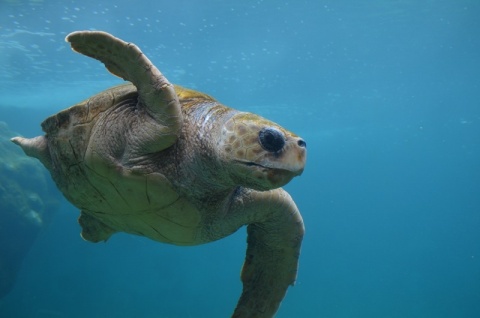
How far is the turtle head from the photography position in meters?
2.33

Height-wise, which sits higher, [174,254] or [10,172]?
[10,172]

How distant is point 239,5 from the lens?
14.6m

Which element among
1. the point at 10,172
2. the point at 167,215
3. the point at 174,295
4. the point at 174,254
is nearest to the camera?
the point at 167,215

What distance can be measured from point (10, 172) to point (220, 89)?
15.0 metres

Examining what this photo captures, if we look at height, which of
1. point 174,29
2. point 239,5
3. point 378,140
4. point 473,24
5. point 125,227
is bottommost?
point 125,227

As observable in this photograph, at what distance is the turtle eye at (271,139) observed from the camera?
232 cm

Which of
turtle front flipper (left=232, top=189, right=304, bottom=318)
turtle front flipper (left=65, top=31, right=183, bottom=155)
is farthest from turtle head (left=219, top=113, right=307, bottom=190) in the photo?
turtle front flipper (left=232, top=189, right=304, bottom=318)

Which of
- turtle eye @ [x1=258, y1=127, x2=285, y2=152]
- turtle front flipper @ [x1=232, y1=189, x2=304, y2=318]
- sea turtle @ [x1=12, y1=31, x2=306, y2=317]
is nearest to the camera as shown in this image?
turtle eye @ [x1=258, y1=127, x2=285, y2=152]

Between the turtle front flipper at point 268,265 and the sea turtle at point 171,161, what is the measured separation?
0.01m

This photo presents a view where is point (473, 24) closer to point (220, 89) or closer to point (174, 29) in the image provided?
point (174, 29)

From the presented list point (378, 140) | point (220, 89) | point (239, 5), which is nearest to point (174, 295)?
point (220, 89)

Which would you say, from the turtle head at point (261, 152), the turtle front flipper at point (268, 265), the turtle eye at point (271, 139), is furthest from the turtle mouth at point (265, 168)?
the turtle front flipper at point (268, 265)

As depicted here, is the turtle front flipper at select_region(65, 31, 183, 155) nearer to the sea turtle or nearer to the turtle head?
the sea turtle

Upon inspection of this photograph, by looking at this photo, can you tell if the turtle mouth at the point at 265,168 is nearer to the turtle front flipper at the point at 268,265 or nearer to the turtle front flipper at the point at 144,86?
the turtle front flipper at the point at 144,86
